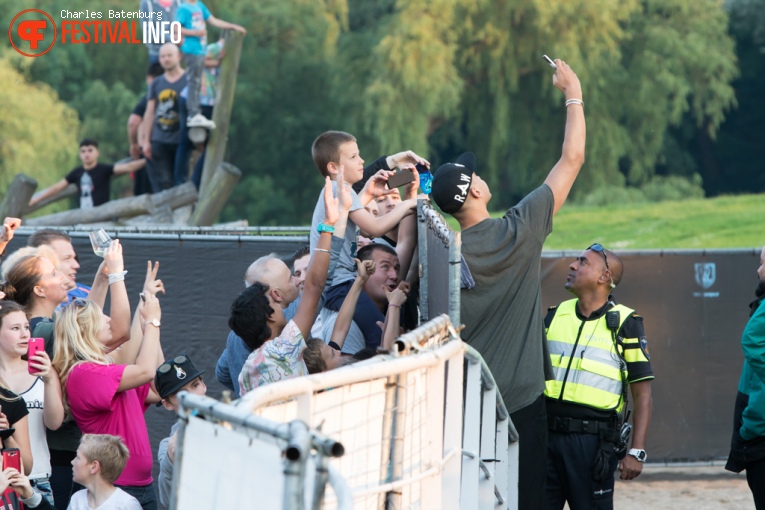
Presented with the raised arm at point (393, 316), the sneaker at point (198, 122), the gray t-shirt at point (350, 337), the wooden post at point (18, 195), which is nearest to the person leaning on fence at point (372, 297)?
the gray t-shirt at point (350, 337)

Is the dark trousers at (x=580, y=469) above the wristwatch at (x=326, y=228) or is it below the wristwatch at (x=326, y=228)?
below

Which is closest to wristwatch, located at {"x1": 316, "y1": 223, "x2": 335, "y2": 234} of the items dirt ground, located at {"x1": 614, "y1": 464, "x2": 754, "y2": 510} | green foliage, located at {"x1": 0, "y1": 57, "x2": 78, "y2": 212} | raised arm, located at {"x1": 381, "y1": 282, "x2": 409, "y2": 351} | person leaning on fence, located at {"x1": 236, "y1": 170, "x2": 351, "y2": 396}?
person leaning on fence, located at {"x1": 236, "y1": 170, "x2": 351, "y2": 396}

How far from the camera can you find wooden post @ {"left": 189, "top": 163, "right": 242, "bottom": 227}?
12.2 metres

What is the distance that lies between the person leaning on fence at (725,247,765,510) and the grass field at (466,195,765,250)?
10312 millimetres

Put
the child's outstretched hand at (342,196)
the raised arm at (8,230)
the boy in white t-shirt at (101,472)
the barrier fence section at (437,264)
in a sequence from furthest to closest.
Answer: the raised arm at (8,230)
the child's outstretched hand at (342,196)
the boy in white t-shirt at (101,472)
the barrier fence section at (437,264)

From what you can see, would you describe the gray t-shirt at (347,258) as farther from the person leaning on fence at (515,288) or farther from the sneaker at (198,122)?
the sneaker at (198,122)

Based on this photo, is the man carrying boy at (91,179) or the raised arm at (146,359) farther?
the man carrying boy at (91,179)

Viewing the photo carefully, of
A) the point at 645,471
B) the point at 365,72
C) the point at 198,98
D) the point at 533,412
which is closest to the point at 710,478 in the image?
the point at 645,471

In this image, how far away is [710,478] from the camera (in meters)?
9.31

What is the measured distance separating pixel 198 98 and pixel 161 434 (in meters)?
5.43

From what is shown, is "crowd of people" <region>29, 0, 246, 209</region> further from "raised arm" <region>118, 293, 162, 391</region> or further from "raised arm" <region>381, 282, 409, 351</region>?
"raised arm" <region>381, 282, 409, 351</region>

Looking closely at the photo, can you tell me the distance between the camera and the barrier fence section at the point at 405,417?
2797 mm

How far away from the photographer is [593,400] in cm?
587

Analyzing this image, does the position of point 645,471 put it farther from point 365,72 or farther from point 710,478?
point 365,72
